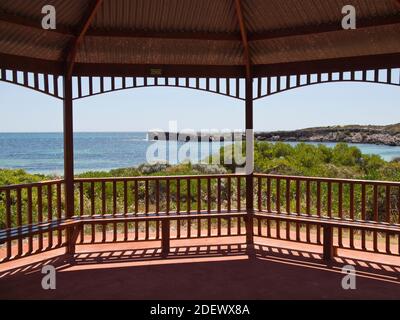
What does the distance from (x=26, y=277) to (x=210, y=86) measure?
360 cm

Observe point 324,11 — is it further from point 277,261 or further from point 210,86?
point 277,261

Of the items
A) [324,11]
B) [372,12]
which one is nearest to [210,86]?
[324,11]

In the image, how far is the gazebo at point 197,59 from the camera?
16.9ft

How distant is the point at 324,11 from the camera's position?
5141 mm

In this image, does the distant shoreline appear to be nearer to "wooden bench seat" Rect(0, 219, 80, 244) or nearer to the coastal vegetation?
the coastal vegetation

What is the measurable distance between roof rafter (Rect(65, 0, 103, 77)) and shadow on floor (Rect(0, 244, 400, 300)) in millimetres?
2683

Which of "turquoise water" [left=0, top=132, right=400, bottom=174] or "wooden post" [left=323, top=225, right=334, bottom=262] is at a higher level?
"turquoise water" [left=0, top=132, right=400, bottom=174]

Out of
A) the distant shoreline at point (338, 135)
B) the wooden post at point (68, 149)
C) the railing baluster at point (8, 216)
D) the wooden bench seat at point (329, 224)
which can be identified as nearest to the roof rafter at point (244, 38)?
the wooden bench seat at point (329, 224)

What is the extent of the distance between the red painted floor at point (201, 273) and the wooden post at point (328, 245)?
11cm

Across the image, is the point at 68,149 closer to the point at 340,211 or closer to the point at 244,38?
the point at 244,38

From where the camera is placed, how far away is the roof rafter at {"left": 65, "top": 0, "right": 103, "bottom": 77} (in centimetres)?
514

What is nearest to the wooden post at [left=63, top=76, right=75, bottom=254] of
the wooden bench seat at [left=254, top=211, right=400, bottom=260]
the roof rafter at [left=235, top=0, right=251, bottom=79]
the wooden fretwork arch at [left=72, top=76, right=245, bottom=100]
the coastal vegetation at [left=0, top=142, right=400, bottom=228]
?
the wooden fretwork arch at [left=72, top=76, right=245, bottom=100]

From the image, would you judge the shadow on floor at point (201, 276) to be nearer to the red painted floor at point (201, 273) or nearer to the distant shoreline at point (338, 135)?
the red painted floor at point (201, 273)

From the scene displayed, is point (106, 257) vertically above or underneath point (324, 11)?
underneath
